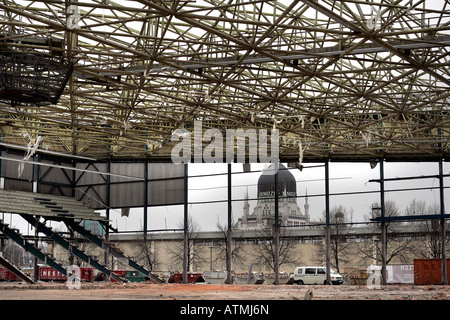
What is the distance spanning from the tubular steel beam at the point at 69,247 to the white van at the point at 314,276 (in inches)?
583

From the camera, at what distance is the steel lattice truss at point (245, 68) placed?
21359mm

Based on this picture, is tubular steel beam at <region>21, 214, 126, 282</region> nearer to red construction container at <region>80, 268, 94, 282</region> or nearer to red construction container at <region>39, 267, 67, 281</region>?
red construction container at <region>80, 268, 94, 282</region>

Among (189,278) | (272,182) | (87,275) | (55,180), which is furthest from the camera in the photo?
(272,182)

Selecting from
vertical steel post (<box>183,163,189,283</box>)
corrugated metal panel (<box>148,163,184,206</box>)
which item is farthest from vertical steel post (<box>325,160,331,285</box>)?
corrugated metal panel (<box>148,163,184,206</box>)

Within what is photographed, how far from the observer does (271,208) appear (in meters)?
125

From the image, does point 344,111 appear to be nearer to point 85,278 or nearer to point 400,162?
point 400,162

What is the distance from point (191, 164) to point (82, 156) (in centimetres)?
850

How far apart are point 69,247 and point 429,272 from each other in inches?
978

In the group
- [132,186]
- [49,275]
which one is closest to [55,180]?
[132,186]

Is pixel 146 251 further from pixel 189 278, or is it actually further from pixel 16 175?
pixel 16 175

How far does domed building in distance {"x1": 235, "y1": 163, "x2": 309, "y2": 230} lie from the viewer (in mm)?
98688
